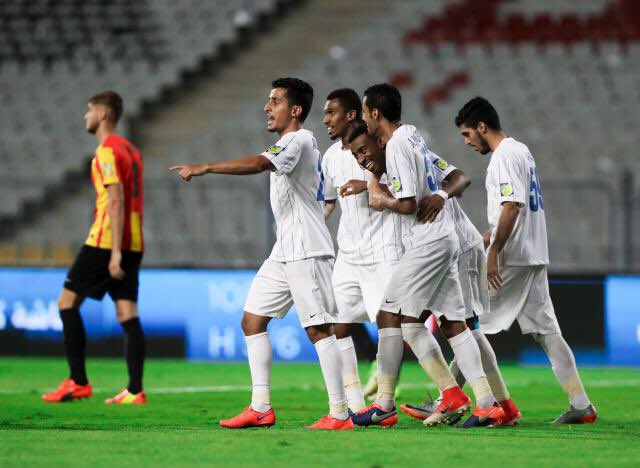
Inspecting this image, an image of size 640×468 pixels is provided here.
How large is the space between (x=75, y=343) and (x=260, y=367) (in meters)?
2.47

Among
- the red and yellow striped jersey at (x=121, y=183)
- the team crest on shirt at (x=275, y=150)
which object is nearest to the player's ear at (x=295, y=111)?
the team crest on shirt at (x=275, y=150)

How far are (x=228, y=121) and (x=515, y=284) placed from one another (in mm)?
14941

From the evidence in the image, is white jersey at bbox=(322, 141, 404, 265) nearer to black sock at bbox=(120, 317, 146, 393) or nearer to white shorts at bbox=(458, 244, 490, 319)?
white shorts at bbox=(458, 244, 490, 319)

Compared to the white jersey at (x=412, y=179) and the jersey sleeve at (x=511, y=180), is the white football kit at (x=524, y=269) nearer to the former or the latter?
the jersey sleeve at (x=511, y=180)

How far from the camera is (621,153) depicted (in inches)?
730

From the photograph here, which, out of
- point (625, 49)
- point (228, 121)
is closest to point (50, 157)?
point (228, 121)

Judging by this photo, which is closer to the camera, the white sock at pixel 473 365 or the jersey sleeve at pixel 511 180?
the white sock at pixel 473 365

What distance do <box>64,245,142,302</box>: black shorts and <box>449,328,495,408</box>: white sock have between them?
2.95 metres

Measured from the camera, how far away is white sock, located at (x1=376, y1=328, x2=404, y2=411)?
7082mm

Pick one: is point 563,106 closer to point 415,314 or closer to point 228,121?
point 228,121

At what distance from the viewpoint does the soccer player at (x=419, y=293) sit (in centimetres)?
703

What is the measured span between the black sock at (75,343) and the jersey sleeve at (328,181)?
2.29 m

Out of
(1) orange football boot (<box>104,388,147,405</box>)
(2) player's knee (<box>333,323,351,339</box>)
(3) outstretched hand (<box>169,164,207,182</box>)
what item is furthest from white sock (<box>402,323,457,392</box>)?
(1) orange football boot (<box>104,388,147,405</box>)

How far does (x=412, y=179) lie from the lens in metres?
6.84
